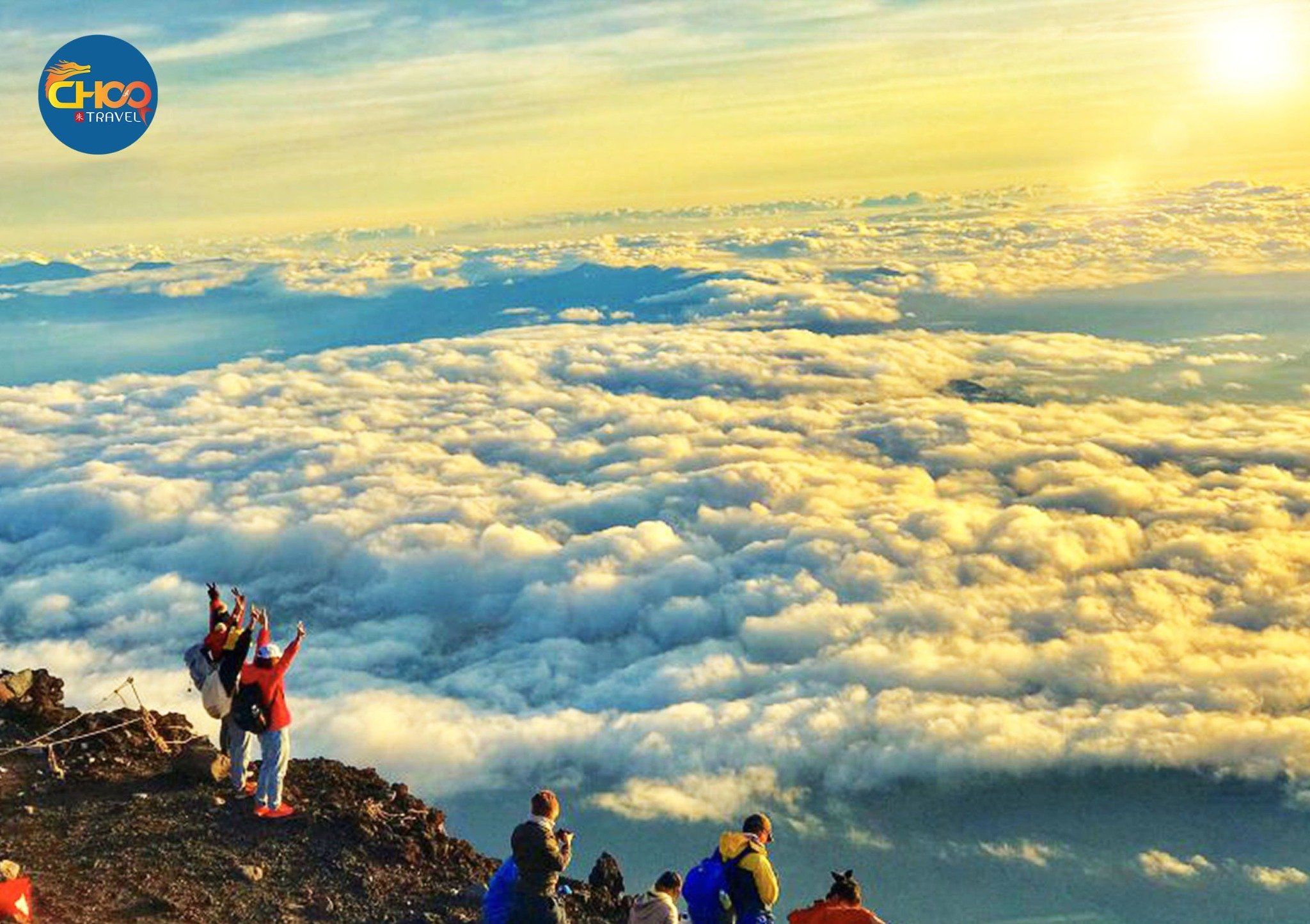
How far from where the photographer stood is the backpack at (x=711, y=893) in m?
10.7

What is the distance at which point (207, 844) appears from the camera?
1473cm

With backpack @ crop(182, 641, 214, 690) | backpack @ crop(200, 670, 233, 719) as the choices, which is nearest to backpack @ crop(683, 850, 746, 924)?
backpack @ crop(200, 670, 233, 719)

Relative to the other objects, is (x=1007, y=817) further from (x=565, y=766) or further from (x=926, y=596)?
(x=565, y=766)

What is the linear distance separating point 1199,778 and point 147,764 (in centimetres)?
19462

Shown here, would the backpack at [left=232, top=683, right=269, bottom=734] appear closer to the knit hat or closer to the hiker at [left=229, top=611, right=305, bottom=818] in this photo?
the hiker at [left=229, top=611, right=305, bottom=818]

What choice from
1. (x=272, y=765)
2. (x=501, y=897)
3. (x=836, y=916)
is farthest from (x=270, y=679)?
(x=836, y=916)

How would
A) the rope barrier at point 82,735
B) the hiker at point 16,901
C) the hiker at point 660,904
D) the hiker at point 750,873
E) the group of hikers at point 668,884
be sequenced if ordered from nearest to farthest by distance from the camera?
the group of hikers at point 668,884 < the hiker at point 660,904 < the hiker at point 750,873 < the hiker at point 16,901 < the rope barrier at point 82,735

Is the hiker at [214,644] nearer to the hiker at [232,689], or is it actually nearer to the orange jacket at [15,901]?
the hiker at [232,689]

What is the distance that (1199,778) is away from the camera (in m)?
183

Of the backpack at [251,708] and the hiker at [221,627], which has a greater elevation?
the hiker at [221,627]

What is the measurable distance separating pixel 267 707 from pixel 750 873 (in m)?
6.53

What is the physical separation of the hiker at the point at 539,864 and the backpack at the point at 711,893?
1177 mm

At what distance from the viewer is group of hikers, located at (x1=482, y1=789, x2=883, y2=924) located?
1033 cm

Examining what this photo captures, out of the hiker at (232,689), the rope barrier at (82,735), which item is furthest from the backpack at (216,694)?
the rope barrier at (82,735)
